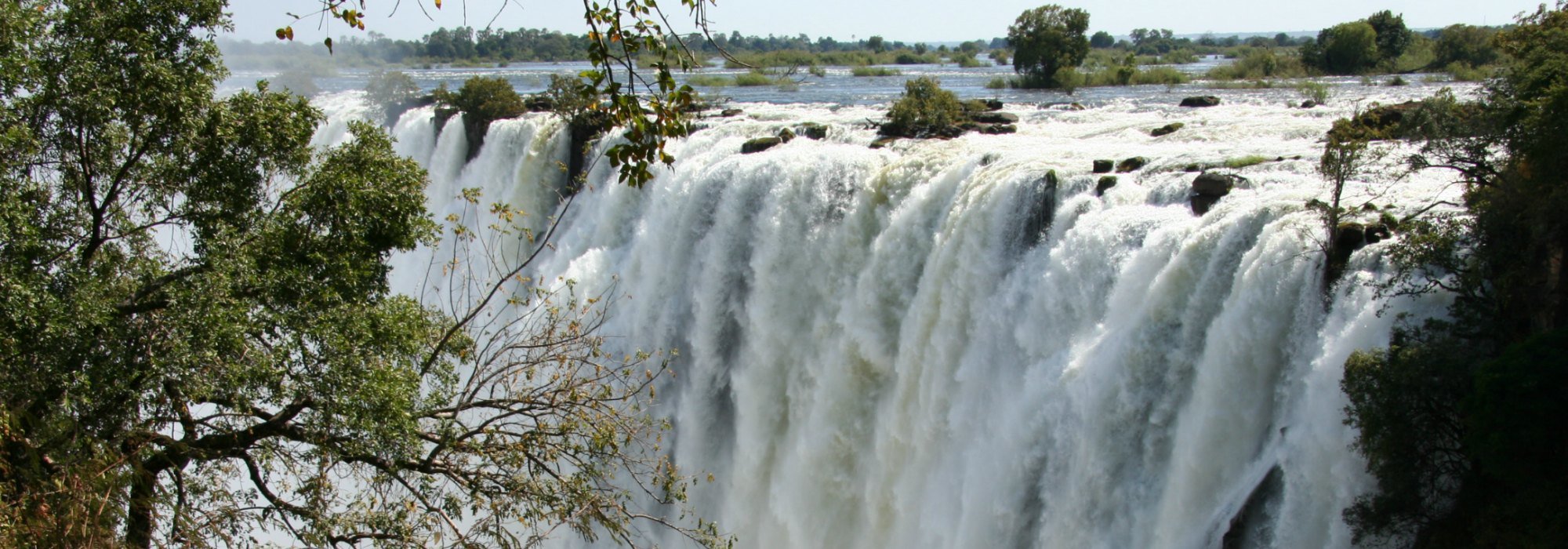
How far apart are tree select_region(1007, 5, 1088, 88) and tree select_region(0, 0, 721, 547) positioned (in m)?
33.2

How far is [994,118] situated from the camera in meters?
22.7

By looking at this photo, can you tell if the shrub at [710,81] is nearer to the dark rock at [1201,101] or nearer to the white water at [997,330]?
the dark rock at [1201,101]

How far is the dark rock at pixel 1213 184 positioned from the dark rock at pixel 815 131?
929 centimetres

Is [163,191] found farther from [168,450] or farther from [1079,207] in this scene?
[1079,207]

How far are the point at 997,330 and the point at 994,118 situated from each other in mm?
10301

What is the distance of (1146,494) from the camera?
1082 cm

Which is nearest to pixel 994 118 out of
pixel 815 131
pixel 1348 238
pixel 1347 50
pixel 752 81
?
pixel 815 131

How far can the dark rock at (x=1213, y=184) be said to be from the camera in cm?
1221

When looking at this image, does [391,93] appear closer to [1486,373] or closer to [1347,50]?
[1347,50]

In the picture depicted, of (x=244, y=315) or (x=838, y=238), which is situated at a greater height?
(x=244, y=315)

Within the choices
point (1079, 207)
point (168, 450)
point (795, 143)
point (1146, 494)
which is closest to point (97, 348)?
point (168, 450)

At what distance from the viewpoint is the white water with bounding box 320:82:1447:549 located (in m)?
9.86

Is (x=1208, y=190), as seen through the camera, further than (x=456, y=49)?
No

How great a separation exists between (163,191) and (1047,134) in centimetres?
1516
